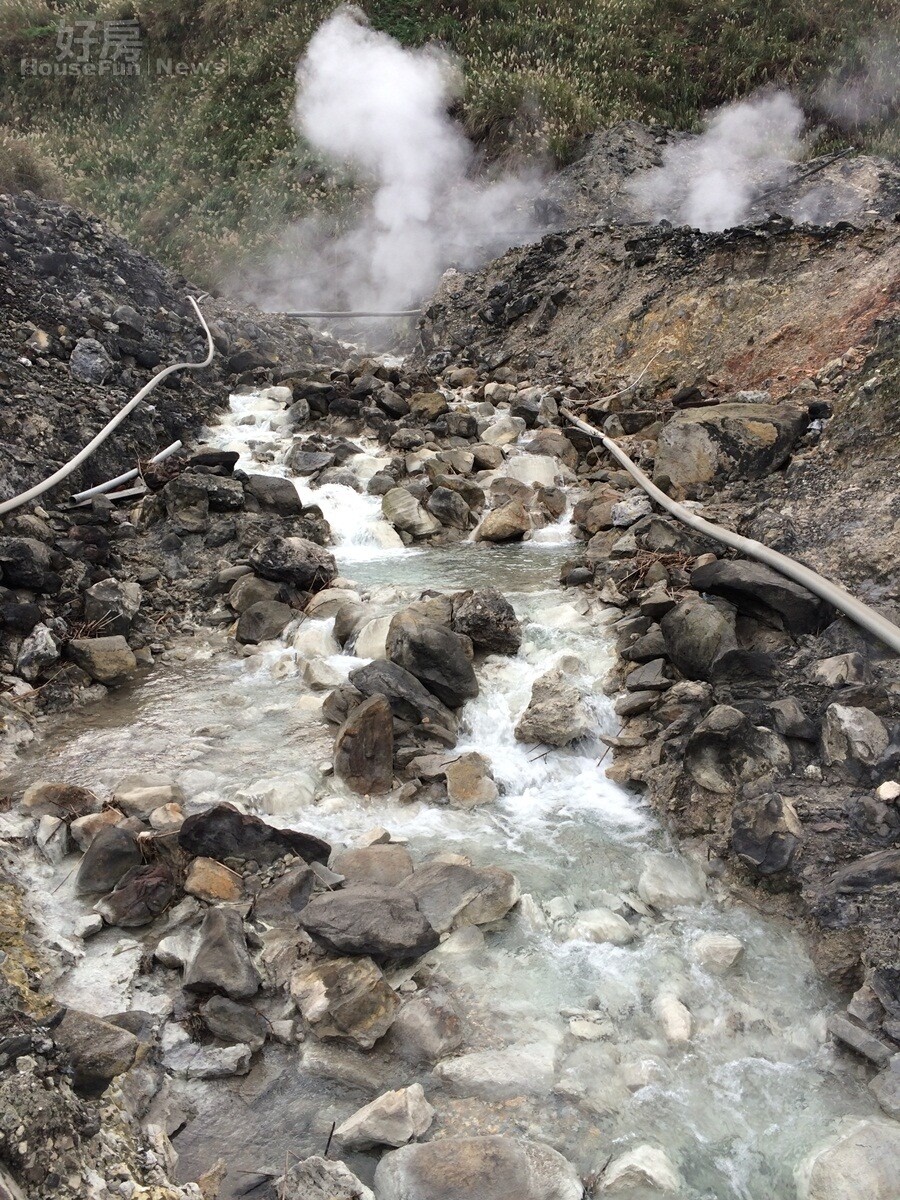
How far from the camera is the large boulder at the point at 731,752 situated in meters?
3.45

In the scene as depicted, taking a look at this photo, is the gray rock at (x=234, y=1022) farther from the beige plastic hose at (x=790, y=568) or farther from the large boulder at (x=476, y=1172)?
the beige plastic hose at (x=790, y=568)

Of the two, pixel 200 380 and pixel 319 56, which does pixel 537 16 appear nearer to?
pixel 319 56

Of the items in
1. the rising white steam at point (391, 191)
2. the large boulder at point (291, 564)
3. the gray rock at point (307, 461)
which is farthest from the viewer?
the rising white steam at point (391, 191)

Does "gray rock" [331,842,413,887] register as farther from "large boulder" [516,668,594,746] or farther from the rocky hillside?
the rocky hillside

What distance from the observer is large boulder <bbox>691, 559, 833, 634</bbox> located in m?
4.04

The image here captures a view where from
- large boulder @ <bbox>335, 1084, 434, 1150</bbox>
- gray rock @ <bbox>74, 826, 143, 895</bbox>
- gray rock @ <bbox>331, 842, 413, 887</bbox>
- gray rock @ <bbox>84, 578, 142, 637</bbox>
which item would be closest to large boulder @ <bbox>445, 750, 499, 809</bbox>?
gray rock @ <bbox>331, 842, 413, 887</bbox>

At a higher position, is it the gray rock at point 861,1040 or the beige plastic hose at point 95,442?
the beige plastic hose at point 95,442

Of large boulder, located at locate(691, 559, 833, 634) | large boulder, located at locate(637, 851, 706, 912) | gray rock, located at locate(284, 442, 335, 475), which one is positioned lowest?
large boulder, located at locate(637, 851, 706, 912)

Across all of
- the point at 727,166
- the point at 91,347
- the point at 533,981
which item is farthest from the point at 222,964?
the point at 727,166

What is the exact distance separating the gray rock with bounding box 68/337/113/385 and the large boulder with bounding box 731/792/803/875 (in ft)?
22.4

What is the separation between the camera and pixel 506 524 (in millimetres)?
6688

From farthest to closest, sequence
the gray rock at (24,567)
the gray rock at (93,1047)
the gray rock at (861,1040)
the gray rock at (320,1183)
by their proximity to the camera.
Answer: the gray rock at (24,567), the gray rock at (861,1040), the gray rock at (93,1047), the gray rock at (320,1183)

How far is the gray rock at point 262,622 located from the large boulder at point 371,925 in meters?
2.61

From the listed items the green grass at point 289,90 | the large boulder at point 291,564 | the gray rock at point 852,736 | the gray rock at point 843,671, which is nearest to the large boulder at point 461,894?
the gray rock at point 852,736
